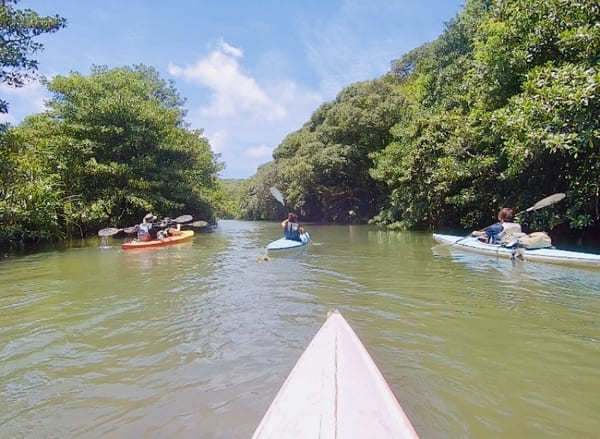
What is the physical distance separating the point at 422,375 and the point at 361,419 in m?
1.53

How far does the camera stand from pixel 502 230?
8.66 metres

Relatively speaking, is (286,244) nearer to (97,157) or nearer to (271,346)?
(271,346)

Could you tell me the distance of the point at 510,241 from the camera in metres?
8.15

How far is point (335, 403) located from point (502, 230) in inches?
326

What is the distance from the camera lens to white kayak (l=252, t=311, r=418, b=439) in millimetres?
1719

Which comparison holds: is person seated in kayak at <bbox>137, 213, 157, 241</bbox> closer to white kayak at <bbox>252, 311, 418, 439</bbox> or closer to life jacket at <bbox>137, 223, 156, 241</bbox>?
life jacket at <bbox>137, 223, 156, 241</bbox>

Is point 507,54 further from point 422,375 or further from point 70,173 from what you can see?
point 70,173

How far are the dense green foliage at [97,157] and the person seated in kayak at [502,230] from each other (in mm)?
13495

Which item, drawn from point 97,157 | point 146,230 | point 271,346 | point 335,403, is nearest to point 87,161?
point 97,157

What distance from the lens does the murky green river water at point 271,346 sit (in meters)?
2.49

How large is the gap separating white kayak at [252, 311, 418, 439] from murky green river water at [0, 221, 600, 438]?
1.84ft

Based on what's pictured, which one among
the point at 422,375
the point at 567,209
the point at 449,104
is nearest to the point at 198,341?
the point at 422,375

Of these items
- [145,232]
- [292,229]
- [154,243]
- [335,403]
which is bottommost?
[335,403]

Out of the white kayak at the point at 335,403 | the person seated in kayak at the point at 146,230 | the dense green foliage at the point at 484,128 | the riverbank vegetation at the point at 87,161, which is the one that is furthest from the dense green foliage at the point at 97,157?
the white kayak at the point at 335,403
